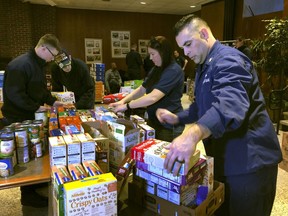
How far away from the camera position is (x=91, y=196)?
1066 mm

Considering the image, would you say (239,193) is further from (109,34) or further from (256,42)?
(109,34)

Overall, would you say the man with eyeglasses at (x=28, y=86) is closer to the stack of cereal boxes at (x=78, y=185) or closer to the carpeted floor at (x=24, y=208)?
the carpeted floor at (x=24, y=208)

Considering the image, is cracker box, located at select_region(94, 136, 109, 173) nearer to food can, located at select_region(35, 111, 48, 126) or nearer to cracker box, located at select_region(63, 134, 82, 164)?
cracker box, located at select_region(63, 134, 82, 164)

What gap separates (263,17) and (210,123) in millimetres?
6480

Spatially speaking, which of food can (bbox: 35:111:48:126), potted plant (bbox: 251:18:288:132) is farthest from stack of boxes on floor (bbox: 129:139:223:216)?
potted plant (bbox: 251:18:288:132)

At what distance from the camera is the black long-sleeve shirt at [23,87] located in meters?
2.33

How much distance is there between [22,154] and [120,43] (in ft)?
31.4

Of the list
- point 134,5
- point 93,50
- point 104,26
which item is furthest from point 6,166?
point 104,26

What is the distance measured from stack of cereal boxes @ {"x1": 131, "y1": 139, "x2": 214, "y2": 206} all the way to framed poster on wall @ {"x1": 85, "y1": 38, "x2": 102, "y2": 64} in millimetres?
9553

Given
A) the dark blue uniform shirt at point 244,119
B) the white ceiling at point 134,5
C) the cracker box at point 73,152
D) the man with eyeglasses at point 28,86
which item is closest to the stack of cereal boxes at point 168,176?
the dark blue uniform shirt at point 244,119

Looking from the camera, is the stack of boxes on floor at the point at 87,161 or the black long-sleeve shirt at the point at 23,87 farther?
the black long-sleeve shirt at the point at 23,87

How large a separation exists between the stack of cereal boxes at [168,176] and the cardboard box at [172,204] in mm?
25

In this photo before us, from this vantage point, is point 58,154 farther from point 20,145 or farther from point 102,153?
point 20,145

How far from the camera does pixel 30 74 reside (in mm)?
2406
